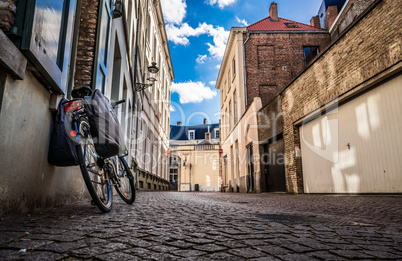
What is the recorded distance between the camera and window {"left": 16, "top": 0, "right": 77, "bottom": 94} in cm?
257

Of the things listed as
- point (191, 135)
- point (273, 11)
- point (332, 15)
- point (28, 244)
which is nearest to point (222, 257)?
point (28, 244)

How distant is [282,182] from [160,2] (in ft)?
49.2

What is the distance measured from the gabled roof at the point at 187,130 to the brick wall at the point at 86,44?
133 ft

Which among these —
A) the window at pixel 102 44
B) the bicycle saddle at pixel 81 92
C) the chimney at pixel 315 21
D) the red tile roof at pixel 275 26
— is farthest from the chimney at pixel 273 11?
the bicycle saddle at pixel 81 92

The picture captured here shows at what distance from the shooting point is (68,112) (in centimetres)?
317

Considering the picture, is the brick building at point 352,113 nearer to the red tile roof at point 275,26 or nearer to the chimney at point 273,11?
the red tile roof at point 275,26

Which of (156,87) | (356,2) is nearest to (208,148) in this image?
(156,87)

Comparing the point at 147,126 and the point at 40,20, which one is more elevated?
the point at 147,126

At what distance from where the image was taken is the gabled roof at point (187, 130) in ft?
152

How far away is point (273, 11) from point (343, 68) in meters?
16.7

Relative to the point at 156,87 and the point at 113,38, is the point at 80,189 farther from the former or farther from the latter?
the point at 156,87

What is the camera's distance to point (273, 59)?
18328 mm

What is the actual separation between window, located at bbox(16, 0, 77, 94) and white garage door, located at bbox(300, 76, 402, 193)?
586 cm

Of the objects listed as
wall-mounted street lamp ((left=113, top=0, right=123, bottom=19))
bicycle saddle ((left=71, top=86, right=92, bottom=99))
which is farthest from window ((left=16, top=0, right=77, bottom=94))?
wall-mounted street lamp ((left=113, top=0, right=123, bottom=19))
